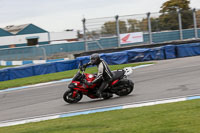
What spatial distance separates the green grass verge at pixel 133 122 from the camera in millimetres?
6367

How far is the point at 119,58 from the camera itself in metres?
23.3

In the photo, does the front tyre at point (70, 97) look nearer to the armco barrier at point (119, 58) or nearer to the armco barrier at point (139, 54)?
the armco barrier at point (119, 58)

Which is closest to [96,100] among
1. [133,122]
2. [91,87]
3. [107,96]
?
[107,96]

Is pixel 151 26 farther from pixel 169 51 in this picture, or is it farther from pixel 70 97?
pixel 70 97

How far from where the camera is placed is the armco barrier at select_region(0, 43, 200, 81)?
21969mm

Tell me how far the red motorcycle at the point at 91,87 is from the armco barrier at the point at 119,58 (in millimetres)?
11080

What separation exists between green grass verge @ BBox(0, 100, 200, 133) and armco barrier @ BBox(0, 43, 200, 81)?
13.7 meters

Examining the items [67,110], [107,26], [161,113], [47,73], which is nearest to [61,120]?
[67,110]

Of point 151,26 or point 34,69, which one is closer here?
point 34,69

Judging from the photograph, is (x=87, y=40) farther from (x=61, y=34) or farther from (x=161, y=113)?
(x=61, y=34)

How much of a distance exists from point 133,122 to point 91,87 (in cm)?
394

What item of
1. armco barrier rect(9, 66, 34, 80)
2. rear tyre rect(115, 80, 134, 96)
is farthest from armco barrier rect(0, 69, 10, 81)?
rear tyre rect(115, 80, 134, 96)

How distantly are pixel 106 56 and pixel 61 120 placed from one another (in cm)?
1459

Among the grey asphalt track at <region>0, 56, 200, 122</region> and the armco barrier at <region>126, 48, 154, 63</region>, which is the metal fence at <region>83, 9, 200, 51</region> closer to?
the armco barrier at <region>126, 48, 154, 63</region>
